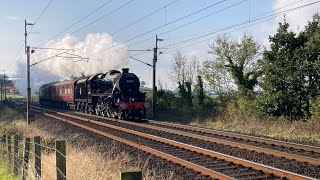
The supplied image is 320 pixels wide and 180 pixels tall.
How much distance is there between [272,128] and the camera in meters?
18.8

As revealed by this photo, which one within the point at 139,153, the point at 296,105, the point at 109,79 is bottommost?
the point at 139,153

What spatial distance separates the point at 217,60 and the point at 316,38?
16894 millimetres

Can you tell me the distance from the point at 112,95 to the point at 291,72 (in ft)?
39.9

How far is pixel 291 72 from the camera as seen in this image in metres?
20.4

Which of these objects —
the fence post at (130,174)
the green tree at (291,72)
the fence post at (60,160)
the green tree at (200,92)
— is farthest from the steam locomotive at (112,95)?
the fence post at (130,174)

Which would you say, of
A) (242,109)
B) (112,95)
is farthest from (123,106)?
A: (242,109)

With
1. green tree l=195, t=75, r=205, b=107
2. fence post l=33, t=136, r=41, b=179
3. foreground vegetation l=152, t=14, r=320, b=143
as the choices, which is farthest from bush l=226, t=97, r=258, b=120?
fence post l=33, t=136, r=41, b=179

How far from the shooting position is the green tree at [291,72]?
19.9m

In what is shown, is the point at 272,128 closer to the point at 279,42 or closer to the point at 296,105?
the point at 296,105

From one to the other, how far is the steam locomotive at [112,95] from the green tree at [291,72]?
8.84m

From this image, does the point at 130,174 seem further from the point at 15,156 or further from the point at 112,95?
the point at 112,95

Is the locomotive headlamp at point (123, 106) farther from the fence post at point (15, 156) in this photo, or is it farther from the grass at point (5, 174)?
the fence post at point (15, 156)

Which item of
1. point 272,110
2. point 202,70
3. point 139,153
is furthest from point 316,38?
point 202,70

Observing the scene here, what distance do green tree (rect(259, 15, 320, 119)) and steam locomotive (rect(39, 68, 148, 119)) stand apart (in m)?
8.84
